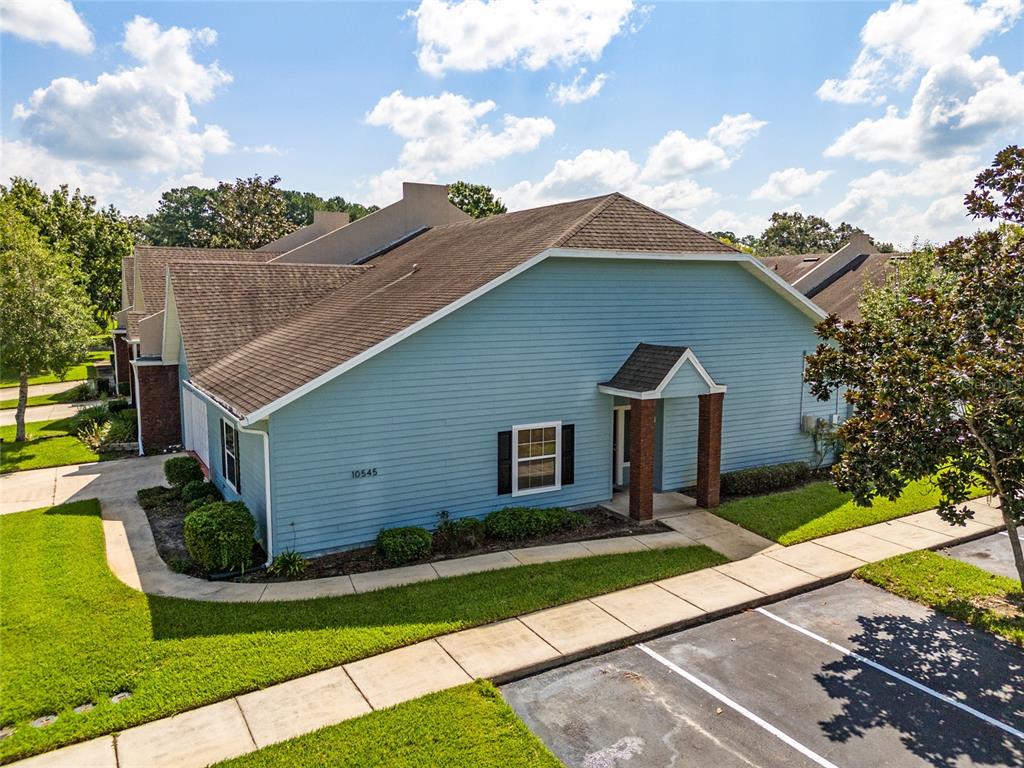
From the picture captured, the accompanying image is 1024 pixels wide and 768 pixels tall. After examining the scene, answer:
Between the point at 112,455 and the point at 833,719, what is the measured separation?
20.4 metres

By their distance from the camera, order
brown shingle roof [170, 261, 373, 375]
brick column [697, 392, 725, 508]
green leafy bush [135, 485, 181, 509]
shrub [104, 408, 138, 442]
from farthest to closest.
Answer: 1. shrub [104, 408, 138, 442]
2. brown shingle roof [170, 261, 373, 375]
3. green leafy bush [135, 485, 181, 509]
4. brick column [697, 392, 725, 508]

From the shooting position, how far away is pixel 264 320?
60.6ft

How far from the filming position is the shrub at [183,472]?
1619 cm

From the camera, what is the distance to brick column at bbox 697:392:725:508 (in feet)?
47.9

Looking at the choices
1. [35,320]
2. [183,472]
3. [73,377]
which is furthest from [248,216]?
[183,472]

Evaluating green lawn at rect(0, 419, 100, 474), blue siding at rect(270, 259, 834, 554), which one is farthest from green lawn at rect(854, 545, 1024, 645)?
green lawn at rect(0, 419, 100, 474)

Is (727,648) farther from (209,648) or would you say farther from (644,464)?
(209,648)

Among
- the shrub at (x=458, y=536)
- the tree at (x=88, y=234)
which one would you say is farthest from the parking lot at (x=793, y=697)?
the tree at (x=88, y=234)

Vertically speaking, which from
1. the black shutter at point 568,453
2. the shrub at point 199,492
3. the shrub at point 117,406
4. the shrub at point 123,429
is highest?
the black shutter at point 568,453

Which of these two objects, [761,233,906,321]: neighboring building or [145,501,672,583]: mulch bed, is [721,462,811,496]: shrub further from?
[761,233,906,321]: neighboring building

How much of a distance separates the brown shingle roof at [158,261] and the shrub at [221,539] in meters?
11.4

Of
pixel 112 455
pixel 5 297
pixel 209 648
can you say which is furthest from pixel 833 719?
pixel 5 297

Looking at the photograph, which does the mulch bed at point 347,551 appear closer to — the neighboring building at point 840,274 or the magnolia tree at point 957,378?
the magnolia tree at point 957,378

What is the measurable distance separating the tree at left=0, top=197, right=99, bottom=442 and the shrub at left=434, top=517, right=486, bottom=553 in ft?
55.3
